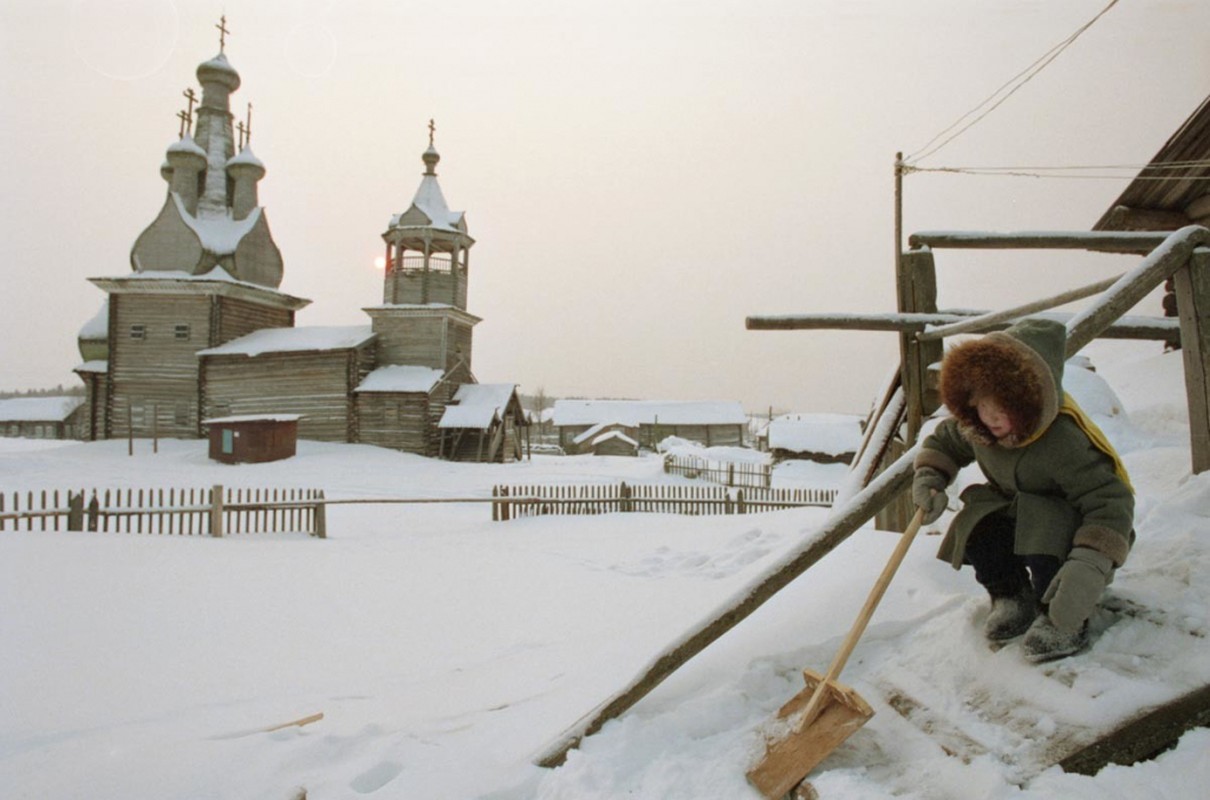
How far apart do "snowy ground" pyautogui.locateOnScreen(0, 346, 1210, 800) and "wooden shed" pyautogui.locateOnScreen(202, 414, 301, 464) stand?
15385 mm

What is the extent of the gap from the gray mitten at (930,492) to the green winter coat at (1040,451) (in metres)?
0.14

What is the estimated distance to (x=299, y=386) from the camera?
25812mm

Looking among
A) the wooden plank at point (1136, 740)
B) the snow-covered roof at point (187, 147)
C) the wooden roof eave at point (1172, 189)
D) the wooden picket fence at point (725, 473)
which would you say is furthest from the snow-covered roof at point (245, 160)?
the wooden plank at point (1136, 740)

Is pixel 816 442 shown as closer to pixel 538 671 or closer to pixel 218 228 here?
pixel 538 671

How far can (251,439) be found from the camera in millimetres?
21844

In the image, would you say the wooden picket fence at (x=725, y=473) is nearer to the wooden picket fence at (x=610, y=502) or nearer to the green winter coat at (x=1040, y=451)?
the wooden picket fence at (x=610, y=502)

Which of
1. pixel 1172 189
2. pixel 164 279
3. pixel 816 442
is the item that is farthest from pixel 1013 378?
pixel 164 279

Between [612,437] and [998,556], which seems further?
[612,437]

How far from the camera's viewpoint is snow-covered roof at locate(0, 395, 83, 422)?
51.2m

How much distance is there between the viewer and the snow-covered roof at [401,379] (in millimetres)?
24781

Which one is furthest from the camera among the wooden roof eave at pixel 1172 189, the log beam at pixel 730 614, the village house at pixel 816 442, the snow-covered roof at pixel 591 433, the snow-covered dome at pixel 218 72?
the snow-covered roof at pixel 591 433

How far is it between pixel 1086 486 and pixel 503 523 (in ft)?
34.3

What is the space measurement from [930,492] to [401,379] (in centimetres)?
2497

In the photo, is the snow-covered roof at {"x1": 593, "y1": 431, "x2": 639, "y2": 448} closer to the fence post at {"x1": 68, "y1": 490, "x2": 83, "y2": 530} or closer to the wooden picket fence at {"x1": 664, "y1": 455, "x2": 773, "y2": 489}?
the wooden picket fence at {"x1": 664, "y1": 455, "x2": 773, "y2": 489}
